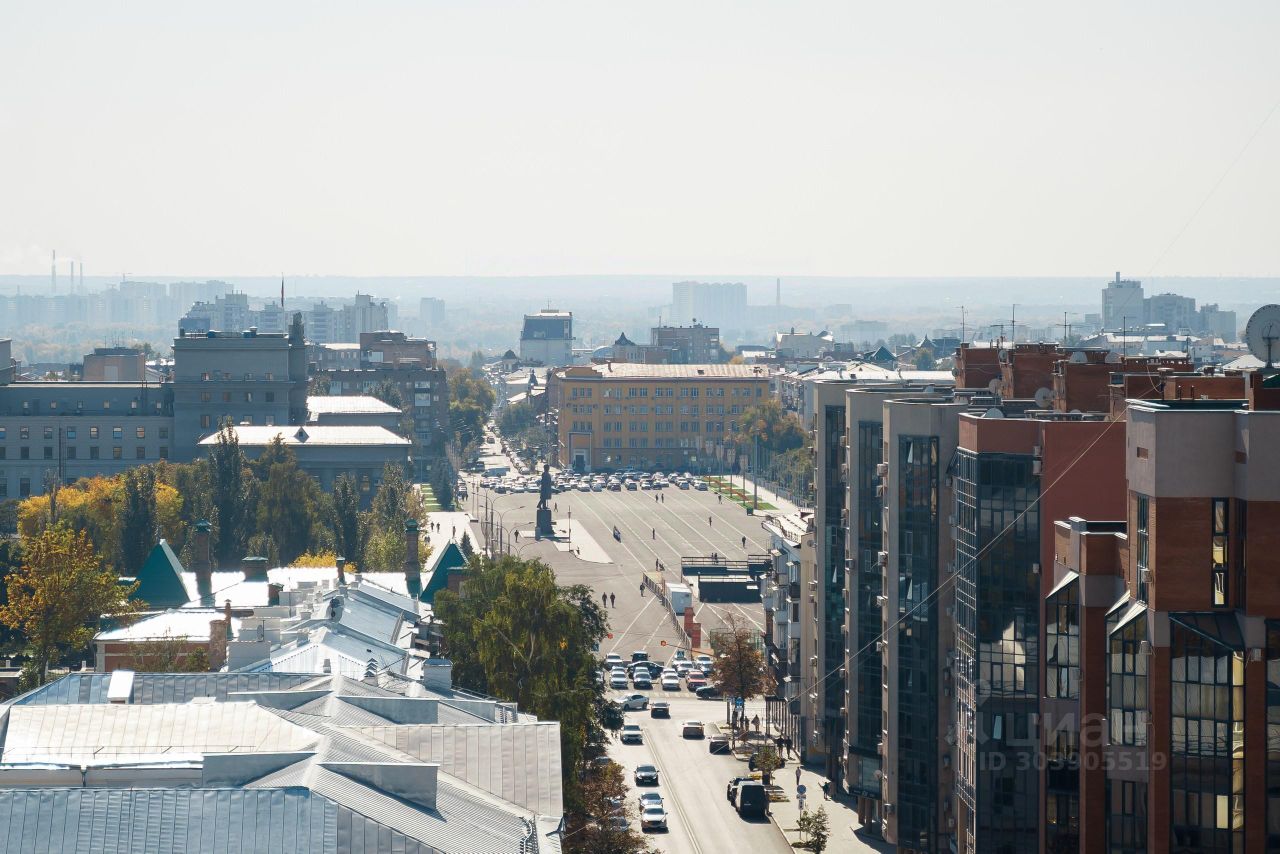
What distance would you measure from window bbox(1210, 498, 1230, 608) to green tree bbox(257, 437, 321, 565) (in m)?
82.1

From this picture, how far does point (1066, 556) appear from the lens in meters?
39.8

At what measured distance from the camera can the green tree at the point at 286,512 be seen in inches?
4409

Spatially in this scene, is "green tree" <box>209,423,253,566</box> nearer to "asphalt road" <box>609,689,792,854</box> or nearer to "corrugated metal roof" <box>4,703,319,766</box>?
"asphalt road" <box>609,689,792,854</box>

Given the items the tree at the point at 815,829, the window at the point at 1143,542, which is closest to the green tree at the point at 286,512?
the tree at the point at 815,829

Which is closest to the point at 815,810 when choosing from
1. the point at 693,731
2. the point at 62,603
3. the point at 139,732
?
Result: the point at 693,731

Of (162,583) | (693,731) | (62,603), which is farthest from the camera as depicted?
(693,731)

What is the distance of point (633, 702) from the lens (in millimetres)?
96438

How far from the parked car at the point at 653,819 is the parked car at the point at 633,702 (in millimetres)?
25037

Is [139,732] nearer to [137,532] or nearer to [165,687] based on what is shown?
[165,687]

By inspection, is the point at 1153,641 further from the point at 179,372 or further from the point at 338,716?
the point at 179,372

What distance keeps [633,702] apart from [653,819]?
2651 centimetres

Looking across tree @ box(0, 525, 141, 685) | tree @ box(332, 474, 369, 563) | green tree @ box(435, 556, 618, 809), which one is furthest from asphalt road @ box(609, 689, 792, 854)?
tree @ box(0, 525, 141, 685)

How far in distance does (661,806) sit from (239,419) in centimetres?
10412

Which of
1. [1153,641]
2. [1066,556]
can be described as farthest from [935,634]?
[1153,641]
